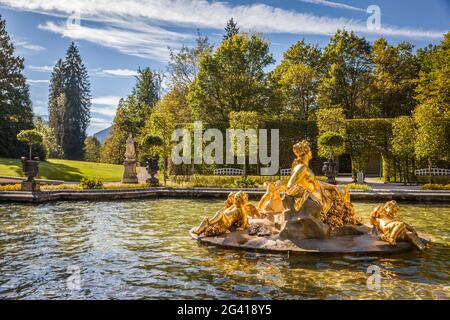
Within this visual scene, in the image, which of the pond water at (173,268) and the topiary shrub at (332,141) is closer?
the pond water at (173,268)

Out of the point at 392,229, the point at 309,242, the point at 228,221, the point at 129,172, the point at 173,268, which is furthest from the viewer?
the point at 129,172

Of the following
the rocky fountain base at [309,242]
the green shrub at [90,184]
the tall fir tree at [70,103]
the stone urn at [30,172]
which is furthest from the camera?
the tall fir tree at [70,103]

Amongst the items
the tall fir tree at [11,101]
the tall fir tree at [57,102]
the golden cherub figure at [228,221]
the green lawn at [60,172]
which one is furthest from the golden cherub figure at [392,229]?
the tall fir tree at [57,102]

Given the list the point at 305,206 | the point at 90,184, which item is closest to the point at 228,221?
the point at 305,206

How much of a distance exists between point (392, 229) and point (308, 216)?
6.14ft

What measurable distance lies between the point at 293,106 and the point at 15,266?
38659mm

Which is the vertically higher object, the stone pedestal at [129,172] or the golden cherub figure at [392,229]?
the stone pedestal at [129,172]

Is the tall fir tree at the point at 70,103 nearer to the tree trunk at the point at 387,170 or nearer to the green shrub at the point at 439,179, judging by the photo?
the tree trunk at the point at 387,170

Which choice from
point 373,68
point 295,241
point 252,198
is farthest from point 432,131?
point 295,241

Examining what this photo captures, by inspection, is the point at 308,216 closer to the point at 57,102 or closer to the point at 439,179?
the point at 439,179

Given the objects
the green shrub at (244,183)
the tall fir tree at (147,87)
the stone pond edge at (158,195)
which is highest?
the tall fir tree at (147,87)

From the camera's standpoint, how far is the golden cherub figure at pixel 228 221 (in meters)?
10.1

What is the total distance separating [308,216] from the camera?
9148 mm
